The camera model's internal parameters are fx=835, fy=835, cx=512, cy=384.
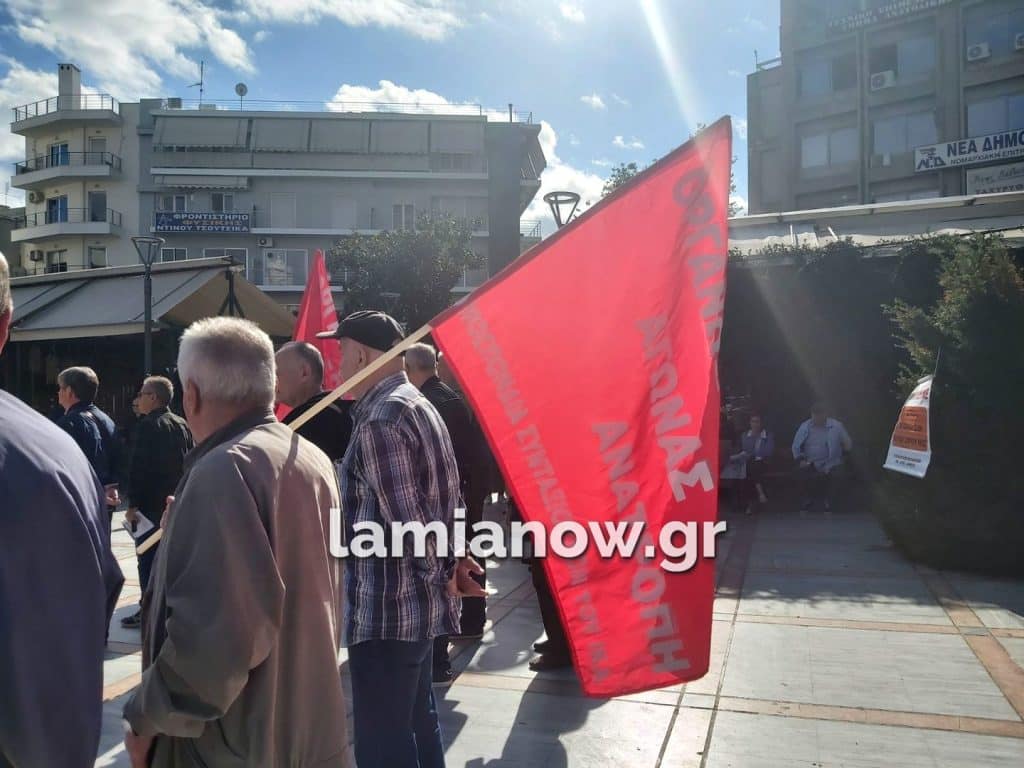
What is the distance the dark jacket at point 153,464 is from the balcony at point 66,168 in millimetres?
46892

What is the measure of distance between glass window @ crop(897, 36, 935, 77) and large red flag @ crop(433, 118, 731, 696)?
4336cm

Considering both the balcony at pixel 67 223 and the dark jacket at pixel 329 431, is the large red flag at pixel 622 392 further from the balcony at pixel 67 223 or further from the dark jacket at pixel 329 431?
the balcony at pixel 67 223

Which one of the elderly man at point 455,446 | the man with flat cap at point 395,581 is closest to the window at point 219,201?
the elderly man at point 455,446

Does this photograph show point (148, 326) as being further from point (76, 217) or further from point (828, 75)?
point (76, 217)

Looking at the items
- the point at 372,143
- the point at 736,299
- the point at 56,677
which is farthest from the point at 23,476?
the point at 372,143

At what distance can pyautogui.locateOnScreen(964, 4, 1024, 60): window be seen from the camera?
36.5 m

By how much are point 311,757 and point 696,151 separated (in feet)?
6.82

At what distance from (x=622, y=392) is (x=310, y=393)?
6.84 feet

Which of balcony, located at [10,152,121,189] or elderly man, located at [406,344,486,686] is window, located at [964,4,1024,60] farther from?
balcony, located at [10,152,121,189]

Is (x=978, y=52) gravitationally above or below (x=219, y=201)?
above

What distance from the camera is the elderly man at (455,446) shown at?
188 inches

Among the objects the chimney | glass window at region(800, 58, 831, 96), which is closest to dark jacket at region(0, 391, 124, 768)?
glass window at region(800, 58, 831, 96)

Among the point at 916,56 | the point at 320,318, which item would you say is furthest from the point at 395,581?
the point at 916,56

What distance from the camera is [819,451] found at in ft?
37.1
